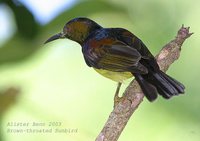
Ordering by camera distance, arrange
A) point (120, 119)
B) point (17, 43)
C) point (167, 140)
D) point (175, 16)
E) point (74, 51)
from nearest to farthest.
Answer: point (17, 43)
point (120, 119)
point (167, 140)
point (74, 51)
point (175, 16)

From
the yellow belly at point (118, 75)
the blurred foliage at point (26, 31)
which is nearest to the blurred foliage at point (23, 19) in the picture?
the blurred foliage at point (26, 31)

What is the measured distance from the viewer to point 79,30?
1.06 metres

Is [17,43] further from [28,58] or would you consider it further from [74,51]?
[74,51]

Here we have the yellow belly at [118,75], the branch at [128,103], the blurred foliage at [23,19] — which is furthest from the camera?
the yellow belly at [118,75]

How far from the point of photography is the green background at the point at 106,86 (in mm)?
1012

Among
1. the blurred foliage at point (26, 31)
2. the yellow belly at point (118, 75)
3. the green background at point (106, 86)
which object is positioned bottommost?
the green background at point (106, 86)

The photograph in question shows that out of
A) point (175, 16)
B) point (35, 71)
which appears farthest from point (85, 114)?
point (175, 16)

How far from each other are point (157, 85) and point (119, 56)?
0.10 m

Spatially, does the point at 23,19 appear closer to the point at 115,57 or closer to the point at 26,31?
the point at 26,31

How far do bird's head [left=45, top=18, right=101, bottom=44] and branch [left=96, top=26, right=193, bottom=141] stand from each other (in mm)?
153

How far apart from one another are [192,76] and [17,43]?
0.68 meters

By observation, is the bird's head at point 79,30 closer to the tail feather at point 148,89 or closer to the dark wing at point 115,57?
the dark wing at point 115,57

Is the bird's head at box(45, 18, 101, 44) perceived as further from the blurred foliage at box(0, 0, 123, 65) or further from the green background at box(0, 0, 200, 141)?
the blurred foliage at box(0, 0, 123, 65)

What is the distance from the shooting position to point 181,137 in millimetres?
1113
